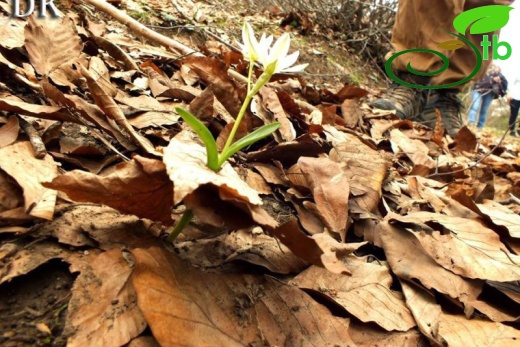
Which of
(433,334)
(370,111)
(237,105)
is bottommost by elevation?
(370,111)

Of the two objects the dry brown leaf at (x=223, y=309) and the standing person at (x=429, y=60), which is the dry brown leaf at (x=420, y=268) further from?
the standing person at (x=429, y=60)

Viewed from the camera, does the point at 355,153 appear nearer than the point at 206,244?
No

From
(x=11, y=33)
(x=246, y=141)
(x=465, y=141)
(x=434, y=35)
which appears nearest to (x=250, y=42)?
(x=246, y=141)

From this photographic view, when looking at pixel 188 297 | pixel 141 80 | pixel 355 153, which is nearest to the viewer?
pixel 188 297

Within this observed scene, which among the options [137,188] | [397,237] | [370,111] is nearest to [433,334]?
[397,237]

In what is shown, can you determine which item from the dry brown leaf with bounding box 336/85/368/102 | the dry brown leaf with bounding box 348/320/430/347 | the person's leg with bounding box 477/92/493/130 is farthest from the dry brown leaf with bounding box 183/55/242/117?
the person's leg with bounding box 477/92/493/130

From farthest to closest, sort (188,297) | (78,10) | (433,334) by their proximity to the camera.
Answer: (78,10) < (433,334) < (188,297)

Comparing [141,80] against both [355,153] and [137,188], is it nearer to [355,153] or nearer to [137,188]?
[355,153]

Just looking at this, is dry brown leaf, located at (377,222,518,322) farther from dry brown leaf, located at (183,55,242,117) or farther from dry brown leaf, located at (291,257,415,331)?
dry brown leaf, located at (183,55,242,117)
